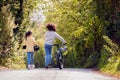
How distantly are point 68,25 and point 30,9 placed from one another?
3044 mm

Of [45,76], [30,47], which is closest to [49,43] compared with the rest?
[30,47]

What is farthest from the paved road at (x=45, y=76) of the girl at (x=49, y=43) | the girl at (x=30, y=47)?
the girl at (x=30, y=47)

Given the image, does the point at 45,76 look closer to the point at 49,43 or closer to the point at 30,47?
the point at 49,43

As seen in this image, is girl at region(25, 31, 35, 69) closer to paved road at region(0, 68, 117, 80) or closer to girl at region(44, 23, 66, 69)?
girl at region(44, 23, 66, 69)

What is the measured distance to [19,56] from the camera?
25984 mm

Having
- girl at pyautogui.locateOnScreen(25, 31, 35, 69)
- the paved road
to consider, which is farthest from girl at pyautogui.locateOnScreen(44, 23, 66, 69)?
the paved road

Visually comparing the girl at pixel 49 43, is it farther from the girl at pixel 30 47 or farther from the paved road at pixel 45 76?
the paved road at pixel 45 76

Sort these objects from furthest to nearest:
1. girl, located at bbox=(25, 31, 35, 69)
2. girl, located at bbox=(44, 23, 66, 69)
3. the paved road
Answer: girl, located at bbox=(25, 31, 35, 69), girl, located at bbox=(44, 23, 66, 69), the paved road

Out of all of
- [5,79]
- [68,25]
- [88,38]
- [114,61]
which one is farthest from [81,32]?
[5,79]

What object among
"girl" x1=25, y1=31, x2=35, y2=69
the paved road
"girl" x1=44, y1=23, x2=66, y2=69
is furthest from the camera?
"girl" x1=25, y1=31, x2=35, y2=69

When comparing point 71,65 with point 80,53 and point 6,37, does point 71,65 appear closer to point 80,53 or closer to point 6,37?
point 80,53

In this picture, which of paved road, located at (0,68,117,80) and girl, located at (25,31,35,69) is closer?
paved road, located at (0,68,117,80)

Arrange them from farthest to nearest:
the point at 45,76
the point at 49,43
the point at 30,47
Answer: the point at 30,47 → the point at 49,43 → the point at 45,76

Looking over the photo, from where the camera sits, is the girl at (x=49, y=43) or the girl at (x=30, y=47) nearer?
the girl at (x=49, y=43)
